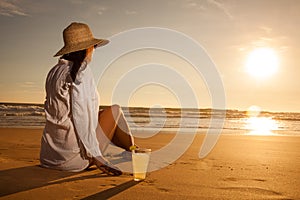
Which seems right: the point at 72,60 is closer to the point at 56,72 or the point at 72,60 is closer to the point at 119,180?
the point at 56,72

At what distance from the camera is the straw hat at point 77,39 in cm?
397

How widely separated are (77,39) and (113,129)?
3.92ft

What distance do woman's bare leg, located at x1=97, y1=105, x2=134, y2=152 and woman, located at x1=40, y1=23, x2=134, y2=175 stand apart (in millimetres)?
288

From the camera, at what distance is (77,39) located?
4.06 meters

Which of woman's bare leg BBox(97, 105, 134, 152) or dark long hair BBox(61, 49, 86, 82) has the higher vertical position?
dark long hair BBox(61, 49, 86, 82)

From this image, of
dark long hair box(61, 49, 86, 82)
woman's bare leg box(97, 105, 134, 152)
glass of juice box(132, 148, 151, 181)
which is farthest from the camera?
woman's bare leg box(97, 105, 134, 152)

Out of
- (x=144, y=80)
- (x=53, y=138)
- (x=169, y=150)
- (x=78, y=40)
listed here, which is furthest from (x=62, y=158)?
(x=144, y=80)

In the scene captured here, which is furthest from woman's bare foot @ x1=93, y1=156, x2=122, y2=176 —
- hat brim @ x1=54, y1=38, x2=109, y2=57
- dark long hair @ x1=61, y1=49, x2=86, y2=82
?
hat brim @ x1=54, y1=38, x2=109, y2=57

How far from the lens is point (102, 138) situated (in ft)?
14.4

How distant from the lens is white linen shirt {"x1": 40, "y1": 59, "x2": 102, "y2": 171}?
12.5 ft

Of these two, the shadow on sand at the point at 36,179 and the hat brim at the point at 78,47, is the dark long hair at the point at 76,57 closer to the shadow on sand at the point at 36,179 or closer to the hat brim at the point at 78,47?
the hat brim at the point at 78,47

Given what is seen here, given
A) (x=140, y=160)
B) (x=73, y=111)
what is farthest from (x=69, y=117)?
(x=140, y=160)

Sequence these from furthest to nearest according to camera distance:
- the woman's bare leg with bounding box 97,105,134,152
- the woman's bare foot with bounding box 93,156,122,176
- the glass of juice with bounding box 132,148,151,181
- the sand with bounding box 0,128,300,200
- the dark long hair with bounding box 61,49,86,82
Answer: the woman's bare leg with bounding box 97,105,134,152 < the dark long hair with bounding box 61,49,86,82 < the woman's bare foot with bounding box 93,156,122,176 < the glass of juice with bounding box 132,148,151,181 < the sand with bounding box 0,128,300,200

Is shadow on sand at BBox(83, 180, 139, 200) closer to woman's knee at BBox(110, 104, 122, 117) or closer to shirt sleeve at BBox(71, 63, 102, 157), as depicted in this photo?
shirt sleeve at BBox(71, 63, 102, 157)
